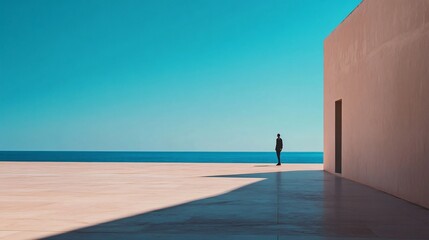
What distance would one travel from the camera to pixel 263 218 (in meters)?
8.00

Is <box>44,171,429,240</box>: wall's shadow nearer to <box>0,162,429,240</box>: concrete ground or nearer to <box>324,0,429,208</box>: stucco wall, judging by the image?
<box>0,162,429,240</box>: concrete ground

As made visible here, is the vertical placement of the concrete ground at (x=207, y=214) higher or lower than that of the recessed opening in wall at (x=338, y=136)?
lower

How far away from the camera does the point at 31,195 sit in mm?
11430

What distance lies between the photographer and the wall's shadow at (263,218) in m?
6.66

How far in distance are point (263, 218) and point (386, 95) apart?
6000 millimetres

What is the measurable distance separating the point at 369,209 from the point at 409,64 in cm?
336

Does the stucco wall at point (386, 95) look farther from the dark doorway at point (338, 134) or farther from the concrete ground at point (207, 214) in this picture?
the concrete ground at point (207, 214)

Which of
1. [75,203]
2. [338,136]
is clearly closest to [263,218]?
[75,203]

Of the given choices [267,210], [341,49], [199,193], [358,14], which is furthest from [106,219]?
[341,49]

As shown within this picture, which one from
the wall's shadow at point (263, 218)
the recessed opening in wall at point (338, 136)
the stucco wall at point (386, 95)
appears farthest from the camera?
the recessed opening in wall at point (338, 136)

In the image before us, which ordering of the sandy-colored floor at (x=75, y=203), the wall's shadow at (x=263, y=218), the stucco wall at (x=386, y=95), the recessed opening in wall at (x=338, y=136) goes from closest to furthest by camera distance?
the wall's shadow at (x=263, y=218) < the sandy-colored floor at (x=75, y=203) < the stucco wall at (x=386, y=95) < the recessed opening in wall at (x=338, y=136)

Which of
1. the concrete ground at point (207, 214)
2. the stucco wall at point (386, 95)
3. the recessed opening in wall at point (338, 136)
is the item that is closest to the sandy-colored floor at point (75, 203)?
the concrete ground at point (207, 214)

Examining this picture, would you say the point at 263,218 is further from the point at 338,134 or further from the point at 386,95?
the point at 338,134

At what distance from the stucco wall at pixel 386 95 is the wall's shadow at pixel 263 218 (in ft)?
3.09
